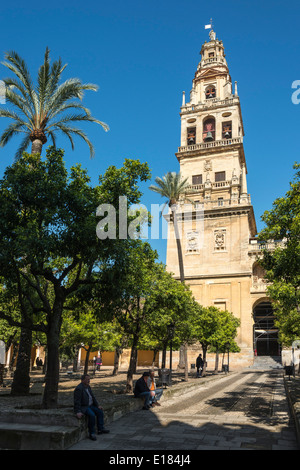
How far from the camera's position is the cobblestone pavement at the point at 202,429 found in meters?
6.54

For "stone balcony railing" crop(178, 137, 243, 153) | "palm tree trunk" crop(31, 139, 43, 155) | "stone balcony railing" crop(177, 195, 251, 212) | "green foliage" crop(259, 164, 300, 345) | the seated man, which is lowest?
the seated man

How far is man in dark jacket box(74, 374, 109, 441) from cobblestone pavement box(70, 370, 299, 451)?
23 centimetres

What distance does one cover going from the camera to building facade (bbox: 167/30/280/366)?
42.8 m

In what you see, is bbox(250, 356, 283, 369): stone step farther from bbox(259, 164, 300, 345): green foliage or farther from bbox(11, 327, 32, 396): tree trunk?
bbox(259, 164, 300, 345): green foliage

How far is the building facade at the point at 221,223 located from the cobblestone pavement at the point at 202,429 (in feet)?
101

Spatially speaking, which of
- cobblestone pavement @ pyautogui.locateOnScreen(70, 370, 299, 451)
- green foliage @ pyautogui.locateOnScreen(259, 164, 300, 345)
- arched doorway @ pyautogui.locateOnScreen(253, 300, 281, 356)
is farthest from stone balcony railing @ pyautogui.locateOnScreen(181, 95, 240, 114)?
cobblestone pavement @ pyautogui.locateOnScreen(70, 370, 299, 451)

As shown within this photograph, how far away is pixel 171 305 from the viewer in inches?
713

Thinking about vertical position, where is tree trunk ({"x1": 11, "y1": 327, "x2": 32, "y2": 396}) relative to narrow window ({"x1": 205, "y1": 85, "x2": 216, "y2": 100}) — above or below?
below

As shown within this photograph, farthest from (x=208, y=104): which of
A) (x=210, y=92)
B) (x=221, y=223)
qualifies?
(x=221, y=223)

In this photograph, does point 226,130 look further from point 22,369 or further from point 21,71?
point 22,369

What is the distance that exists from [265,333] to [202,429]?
41.6 meters

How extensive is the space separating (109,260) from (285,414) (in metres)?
6.26

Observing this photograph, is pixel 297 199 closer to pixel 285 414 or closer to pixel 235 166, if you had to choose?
pixel 285 414

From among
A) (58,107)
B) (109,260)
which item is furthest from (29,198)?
(58,107)
